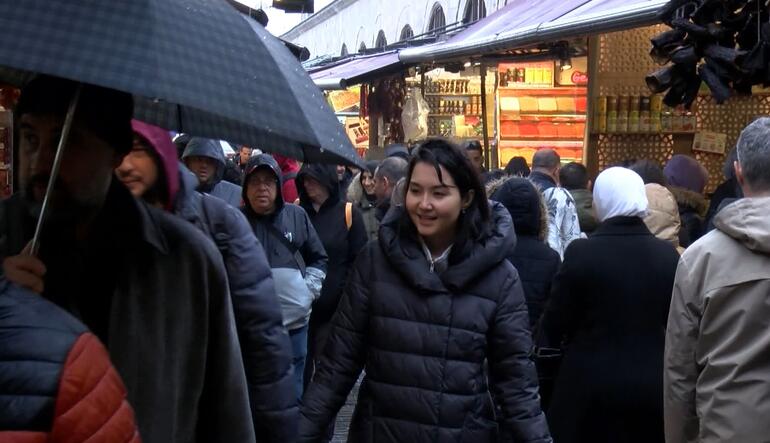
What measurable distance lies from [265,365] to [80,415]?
6.16 feet

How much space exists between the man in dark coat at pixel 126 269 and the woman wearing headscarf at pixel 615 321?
8.50ft

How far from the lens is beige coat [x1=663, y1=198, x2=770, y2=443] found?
11.9 ft

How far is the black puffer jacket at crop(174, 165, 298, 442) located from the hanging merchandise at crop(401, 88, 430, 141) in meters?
10.9

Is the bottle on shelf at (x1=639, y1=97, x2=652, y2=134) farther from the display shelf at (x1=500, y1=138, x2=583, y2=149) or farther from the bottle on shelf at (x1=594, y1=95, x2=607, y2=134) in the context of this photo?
the display shelf at (x1=500, y1=138, x2=583, y2=149)

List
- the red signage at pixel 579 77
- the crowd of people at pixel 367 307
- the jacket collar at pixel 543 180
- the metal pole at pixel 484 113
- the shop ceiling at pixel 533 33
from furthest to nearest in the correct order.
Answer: the red signage at pixel 579 77, the metal pole at pixel 484 113, the jacket collar at pixel 543 180, the shop ceiling at pixel 533 33, the crowd of people at pixel 367 307

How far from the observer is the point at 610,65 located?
34.7 feet

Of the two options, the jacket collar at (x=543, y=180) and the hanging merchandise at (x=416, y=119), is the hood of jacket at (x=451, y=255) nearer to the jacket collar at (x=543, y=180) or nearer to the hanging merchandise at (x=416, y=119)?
the jacket collar at (x=543, y=180)

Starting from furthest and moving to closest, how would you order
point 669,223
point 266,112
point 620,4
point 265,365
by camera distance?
point 620,4 → point 669,223 → point 265,365 → point 266,112

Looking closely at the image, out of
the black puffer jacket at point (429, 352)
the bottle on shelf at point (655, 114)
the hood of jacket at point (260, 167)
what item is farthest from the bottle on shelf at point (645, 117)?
the black puffer jacket at point (429, 352)

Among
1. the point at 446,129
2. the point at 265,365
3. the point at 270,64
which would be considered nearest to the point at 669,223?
A: the point at 265,365

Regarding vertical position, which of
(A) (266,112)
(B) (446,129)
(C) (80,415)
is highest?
(A) (266,112)

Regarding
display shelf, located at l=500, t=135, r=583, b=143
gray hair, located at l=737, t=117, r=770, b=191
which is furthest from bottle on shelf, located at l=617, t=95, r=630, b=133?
gray hair, located at l=737, t=117, r=770, b=191

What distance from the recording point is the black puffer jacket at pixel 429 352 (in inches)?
157

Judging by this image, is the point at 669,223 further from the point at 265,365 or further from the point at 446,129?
the point at 446,129
